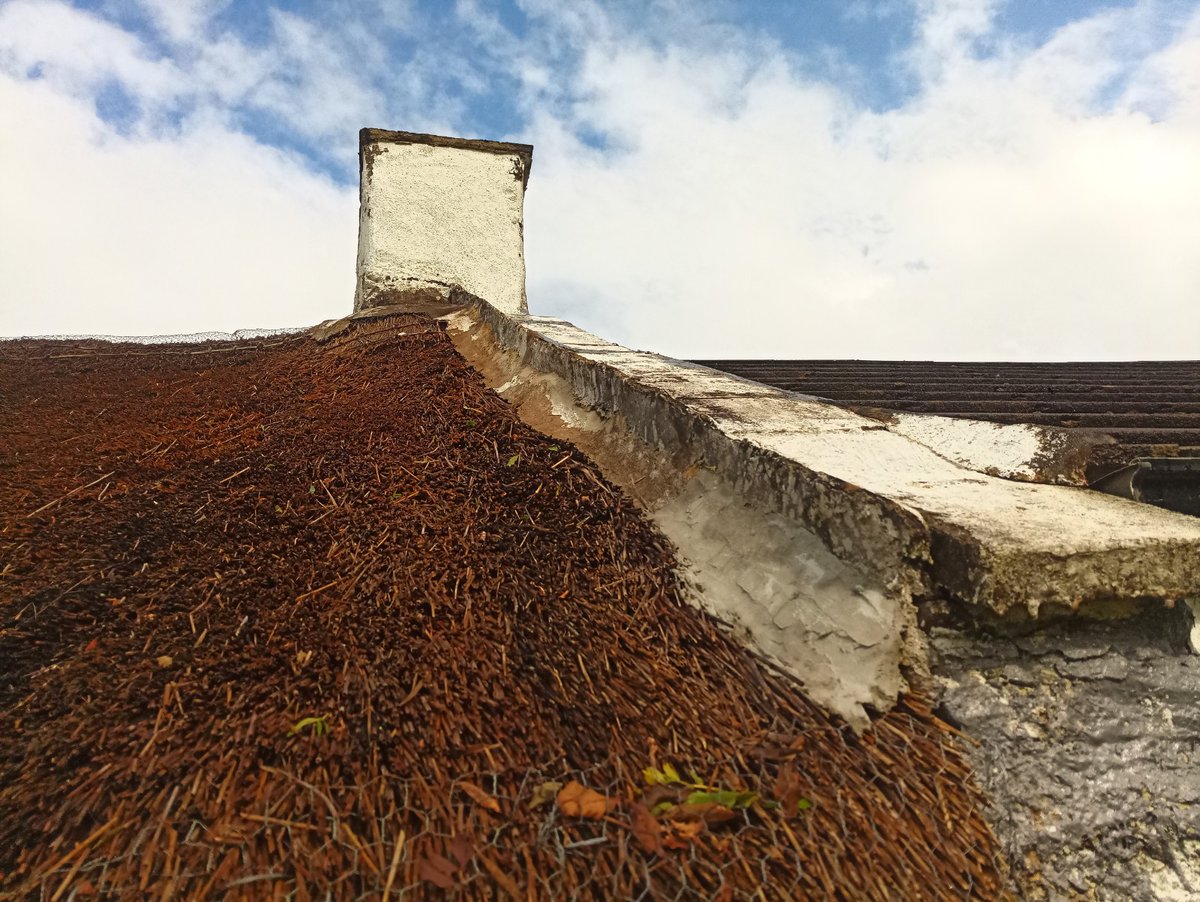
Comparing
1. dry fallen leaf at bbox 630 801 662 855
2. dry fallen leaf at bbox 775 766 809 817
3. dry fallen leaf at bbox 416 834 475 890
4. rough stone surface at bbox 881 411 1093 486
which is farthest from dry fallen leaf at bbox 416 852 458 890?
rough stone surface at bbox 881 411 1093 486

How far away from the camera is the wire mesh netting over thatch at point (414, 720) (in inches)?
46.5

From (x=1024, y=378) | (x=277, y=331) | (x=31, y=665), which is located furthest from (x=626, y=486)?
(x=277, y=331)

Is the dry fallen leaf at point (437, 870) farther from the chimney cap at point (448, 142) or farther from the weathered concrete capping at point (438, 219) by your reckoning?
the chimney cap at point (448, 142)

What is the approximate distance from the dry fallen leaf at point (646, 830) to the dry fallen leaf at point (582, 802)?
51 millimetres

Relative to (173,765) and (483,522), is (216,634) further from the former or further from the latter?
(483,522)

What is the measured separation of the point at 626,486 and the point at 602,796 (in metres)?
1.17

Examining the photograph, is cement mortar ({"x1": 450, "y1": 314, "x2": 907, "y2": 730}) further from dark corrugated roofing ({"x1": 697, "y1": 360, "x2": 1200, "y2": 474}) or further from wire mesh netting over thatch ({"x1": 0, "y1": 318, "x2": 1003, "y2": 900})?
dark corrugated roofing ({"x1": 697, "y1": 360, "x2": 1200, "y2": 474})

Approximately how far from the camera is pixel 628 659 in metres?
1.59

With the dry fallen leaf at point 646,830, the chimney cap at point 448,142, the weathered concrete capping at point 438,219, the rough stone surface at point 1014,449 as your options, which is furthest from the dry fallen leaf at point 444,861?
the chimney cap at point 448,142

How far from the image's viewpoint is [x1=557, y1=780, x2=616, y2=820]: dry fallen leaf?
4.07ft

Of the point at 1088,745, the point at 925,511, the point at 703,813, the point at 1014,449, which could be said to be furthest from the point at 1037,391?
the point at 703,813

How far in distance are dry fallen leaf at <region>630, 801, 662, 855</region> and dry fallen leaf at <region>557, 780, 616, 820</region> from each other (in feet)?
0.17

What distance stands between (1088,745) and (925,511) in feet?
1.94

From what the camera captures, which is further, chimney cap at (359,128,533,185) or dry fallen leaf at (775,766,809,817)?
chimney cap at (359,128,533,185)
